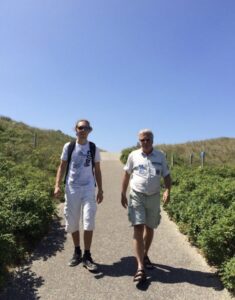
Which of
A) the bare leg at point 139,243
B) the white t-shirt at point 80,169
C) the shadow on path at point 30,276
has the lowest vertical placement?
the shadow on path at point 30,276

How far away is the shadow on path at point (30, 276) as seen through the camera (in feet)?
16.9

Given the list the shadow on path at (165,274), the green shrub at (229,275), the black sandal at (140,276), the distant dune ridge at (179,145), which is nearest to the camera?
the green shrub at (229,275)

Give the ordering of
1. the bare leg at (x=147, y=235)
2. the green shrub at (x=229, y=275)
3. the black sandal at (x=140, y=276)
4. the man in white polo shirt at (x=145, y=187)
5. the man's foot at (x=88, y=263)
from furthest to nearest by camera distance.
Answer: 1. the bare leg at (x=147, y=235)
2. the man's foot at (x=88, y=263)
3. the man in white polo shirt at (x=145, y=187)
4. the black sandal at (x=140, y=276)
5. the green shrub at (x=229, y=275)

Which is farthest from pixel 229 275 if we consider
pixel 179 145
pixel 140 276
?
pixel 179 145

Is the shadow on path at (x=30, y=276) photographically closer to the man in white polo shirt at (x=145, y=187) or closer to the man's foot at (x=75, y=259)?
the man's foot at (x=75, y=259)

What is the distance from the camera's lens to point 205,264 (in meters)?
6.32

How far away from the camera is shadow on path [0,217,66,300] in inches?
203

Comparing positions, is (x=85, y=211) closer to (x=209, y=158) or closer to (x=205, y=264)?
(x=205, y=264)

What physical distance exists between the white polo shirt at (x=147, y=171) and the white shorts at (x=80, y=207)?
66 cm

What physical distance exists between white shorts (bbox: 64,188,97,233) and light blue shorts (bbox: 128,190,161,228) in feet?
1.89

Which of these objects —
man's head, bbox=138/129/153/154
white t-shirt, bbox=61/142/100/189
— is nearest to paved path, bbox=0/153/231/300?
white t-shirt, bbox=61/142/100/189

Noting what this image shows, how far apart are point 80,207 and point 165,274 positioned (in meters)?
1.56

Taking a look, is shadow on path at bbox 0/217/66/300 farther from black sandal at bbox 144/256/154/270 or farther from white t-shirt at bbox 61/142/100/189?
black sandal at bbox 144/256/154/270

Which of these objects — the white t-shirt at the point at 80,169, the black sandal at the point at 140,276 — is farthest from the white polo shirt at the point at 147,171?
the black sandal at the point at 140,276
